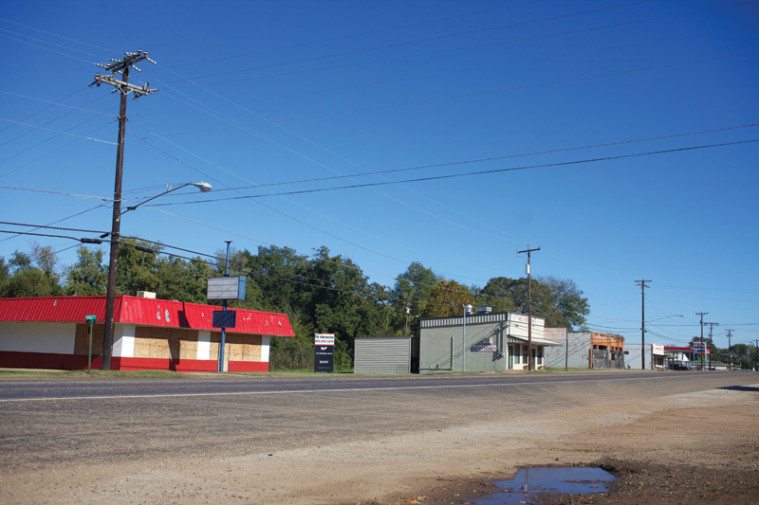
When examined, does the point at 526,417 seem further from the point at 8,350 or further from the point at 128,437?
the point at 8,350

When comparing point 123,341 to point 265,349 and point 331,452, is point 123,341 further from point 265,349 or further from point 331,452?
point 331,452

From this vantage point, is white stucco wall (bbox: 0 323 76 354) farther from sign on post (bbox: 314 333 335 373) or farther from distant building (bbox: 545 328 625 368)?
distant building (bbox: 545 328 625 368)

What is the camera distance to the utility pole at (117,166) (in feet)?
105

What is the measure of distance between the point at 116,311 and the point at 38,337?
7.83m

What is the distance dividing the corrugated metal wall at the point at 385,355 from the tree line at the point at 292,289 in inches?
233

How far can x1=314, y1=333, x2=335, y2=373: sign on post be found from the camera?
5163 centimetres

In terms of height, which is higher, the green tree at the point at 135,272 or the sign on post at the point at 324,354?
the green tree at the point at 135,272

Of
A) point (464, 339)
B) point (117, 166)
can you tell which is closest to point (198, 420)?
point (117, 166)

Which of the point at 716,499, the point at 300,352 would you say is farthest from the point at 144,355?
the point at 716,499

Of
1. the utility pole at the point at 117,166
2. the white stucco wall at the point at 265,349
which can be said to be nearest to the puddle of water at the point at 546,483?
the utility pole at the point at 117,166

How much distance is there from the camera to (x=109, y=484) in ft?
25.6

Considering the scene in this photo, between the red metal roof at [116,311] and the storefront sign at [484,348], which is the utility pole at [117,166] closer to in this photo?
the red metal roof at [116,311]

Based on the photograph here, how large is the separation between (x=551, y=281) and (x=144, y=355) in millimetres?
104393

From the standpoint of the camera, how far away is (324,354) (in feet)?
170
